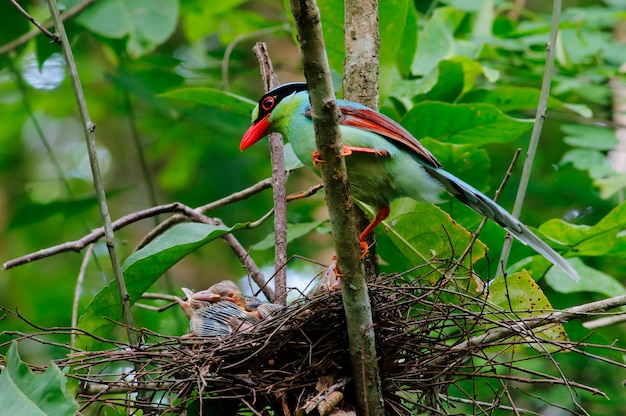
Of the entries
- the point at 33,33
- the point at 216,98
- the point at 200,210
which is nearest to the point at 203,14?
Result: the point at 33,33

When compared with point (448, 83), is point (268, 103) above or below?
above

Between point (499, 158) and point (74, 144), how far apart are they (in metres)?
6.39

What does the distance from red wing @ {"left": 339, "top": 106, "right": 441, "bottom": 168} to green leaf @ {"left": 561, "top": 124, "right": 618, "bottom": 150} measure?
7.33 feet

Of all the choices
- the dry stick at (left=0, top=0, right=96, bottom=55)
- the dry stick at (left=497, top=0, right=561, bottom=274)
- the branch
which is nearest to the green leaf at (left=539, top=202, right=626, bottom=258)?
the dry stick at (left=497, top=0, right=561, bottom=274)

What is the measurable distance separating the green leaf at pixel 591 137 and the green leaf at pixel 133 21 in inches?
119

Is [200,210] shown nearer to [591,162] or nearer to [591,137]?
[591,162]

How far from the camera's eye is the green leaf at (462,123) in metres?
4.58

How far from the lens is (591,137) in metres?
5.59

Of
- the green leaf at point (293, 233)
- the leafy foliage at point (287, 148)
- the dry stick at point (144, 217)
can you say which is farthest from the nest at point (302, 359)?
the green leaf at point (293, 233)

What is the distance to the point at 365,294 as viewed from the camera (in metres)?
3.16

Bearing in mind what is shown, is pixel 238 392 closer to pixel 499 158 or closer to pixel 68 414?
pixel 68 414

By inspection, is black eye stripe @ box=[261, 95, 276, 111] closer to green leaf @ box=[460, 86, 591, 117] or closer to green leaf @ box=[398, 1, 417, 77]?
green leaf @ box=[398, 1, 417, 77]

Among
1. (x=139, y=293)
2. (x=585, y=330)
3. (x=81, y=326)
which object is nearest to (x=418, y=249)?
(x=585, y=330)

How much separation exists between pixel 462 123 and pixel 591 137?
1.44m
